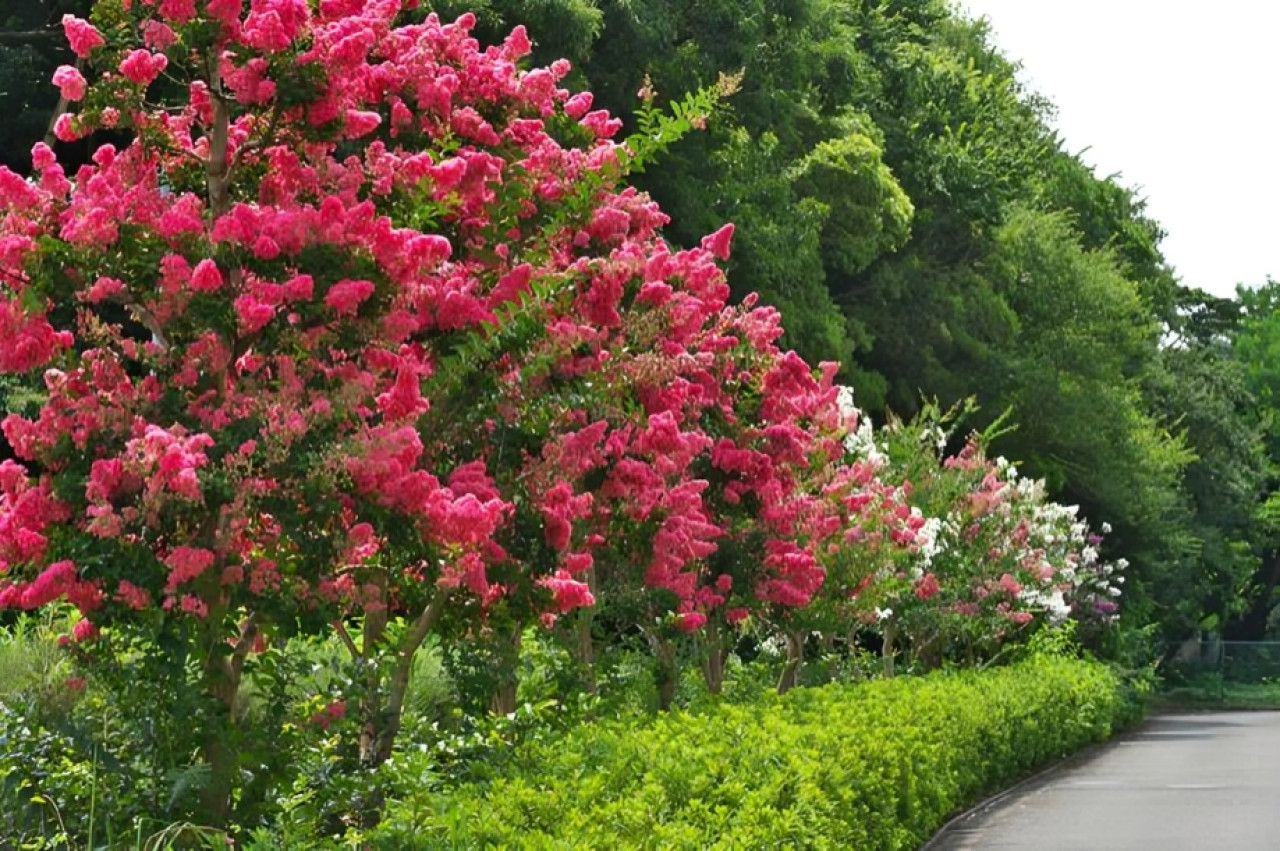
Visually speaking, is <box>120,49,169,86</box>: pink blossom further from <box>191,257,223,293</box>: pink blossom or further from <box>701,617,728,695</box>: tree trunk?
<box>701,617,728,695</box>: tree trunk

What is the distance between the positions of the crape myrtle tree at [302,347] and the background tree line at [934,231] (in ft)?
15.4

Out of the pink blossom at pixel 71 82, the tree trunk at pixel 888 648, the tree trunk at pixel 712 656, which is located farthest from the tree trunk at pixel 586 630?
the tree trunk at pixel 888 648

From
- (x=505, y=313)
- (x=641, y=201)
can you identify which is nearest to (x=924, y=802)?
(x=641, y=201)

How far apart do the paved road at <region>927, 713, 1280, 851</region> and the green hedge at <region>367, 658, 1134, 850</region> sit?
1.81ft

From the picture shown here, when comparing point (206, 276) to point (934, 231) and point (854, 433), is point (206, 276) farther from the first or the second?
point (934, 231)

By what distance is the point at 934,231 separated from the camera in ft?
134

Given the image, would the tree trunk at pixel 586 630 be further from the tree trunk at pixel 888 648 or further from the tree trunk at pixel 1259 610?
the tree trunk at pixel 1259 610

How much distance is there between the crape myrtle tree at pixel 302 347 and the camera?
9.17m

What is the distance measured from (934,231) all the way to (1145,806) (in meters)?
21.3

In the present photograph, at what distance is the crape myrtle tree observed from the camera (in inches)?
361

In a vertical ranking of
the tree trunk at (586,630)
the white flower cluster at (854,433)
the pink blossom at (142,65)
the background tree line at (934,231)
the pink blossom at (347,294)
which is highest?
the background tree line at (934,231)

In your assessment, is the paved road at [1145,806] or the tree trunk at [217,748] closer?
the tree trunk at [217,748]

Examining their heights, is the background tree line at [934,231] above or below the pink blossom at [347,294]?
above

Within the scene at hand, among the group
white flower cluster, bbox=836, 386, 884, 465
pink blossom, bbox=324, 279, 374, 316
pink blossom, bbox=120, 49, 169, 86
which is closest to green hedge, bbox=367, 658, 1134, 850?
pink blossom, bbox=324, 279, 374, 316
